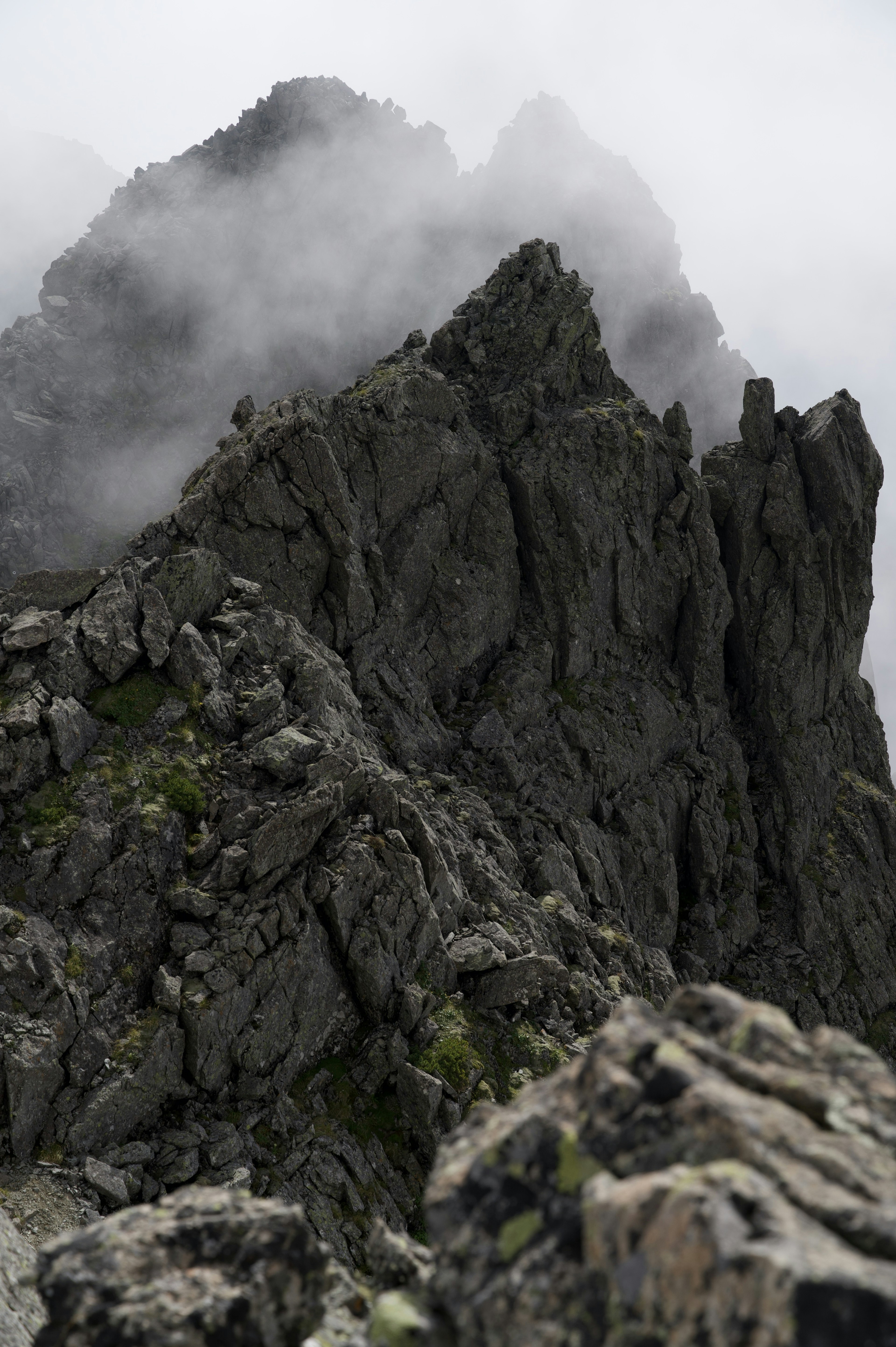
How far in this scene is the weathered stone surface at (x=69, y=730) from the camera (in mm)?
29875

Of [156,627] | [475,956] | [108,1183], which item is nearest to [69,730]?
[156,627]

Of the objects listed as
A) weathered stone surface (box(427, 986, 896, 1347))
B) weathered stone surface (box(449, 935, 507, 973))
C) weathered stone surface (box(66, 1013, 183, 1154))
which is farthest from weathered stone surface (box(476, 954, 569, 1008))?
weathered stone surface (box(427, 986, 896, 1347))

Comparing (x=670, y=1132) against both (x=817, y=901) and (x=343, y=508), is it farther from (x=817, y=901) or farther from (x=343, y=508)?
(x=817, y=901)

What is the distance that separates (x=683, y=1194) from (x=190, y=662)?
102 ft

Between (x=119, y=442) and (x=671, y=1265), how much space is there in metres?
157

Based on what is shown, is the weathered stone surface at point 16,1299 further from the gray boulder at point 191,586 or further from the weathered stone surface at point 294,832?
the gray boulder at point 191,586

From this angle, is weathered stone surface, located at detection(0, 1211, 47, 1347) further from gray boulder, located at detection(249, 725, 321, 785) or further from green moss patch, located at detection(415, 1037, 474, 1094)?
gray boulder, located at detection(249, 725, 321, 785)

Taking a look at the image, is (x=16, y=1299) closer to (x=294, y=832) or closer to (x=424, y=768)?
(x=294, y=832)

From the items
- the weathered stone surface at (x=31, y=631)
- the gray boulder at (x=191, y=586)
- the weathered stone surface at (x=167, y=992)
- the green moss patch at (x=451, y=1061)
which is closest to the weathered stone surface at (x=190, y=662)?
the gray boulder at (x=191, y=586)

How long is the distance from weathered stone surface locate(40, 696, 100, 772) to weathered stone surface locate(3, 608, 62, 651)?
2.57 metres

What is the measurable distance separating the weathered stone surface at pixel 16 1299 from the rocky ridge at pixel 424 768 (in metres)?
5.70

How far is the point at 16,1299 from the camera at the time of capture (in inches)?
603

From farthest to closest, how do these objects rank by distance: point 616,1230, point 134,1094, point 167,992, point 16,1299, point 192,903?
point 192,903 → point 167,992 → point 134,1094 → point 16,1299 → point 616,1230

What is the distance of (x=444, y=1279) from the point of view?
8828mm
